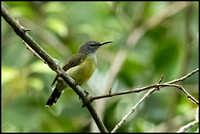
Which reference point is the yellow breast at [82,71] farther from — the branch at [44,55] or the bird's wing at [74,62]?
the branch at [44,55]

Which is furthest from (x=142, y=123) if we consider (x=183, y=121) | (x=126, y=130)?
(x=183, y=121)

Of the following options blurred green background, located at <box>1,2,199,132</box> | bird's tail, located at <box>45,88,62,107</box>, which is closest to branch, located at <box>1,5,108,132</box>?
bird's tail, located at <box>45,88,62,107</box>

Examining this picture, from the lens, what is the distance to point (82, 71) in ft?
17.4

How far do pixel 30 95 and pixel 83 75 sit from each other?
1.30 meters

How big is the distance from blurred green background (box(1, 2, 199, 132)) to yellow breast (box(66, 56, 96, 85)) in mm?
576

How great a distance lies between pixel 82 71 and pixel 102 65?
2163 millimetres

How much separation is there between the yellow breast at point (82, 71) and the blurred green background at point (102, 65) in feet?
1.89

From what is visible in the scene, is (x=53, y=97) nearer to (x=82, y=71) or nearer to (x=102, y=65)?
(x=82, y=71)

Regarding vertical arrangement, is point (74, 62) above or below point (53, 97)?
above

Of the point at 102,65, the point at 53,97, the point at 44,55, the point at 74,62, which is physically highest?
the point at 102,65

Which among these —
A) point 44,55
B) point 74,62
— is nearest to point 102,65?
point 74,62

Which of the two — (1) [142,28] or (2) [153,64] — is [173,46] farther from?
(1) [142,28]

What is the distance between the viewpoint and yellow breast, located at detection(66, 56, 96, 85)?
17.3ft

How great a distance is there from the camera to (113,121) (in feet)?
21.4
